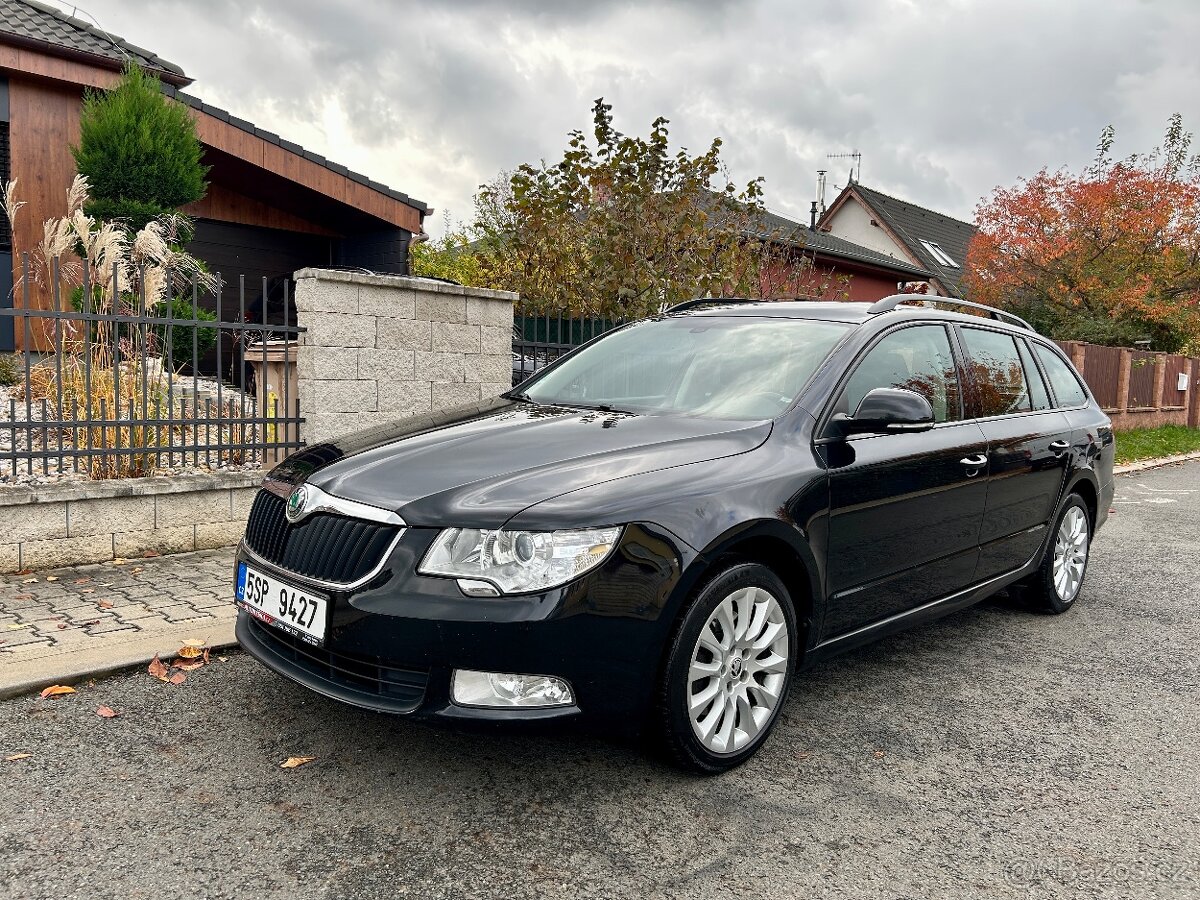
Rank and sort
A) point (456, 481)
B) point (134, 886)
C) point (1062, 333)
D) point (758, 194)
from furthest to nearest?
point (1062, 333)
point (758, 194)
point (456, 481)
point (134, 886)

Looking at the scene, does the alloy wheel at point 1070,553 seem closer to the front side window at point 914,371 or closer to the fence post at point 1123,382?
the front side window at point 914,371

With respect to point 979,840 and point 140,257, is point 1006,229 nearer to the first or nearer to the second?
point 140,257

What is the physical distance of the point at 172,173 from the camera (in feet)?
35.1

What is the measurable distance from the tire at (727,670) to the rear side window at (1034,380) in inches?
99.5

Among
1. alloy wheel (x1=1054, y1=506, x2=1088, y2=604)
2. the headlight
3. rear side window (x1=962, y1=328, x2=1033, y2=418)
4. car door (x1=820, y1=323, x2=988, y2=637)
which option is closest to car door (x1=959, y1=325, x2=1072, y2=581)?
rear side window (x1=962, y1=328, x2=1033, y2=418)

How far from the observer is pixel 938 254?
36.9m

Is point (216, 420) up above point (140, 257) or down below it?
below

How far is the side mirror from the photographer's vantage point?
3.51m

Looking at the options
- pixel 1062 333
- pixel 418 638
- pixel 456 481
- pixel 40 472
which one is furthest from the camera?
pixel 1062 333

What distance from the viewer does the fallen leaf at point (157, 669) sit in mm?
3893

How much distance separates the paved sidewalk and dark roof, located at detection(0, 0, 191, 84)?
801 cm

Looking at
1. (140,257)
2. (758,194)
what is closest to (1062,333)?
(758,194)

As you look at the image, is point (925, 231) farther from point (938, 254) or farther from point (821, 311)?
point (821, 311)

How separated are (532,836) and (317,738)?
982mm
